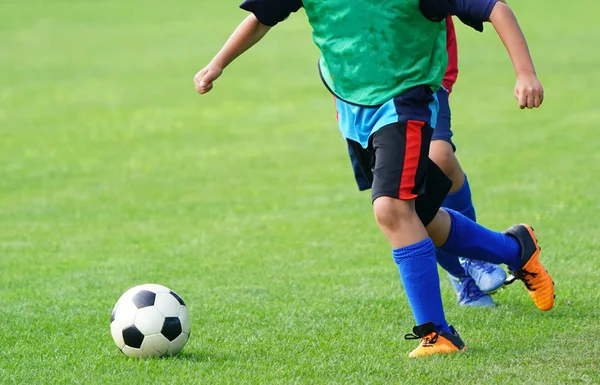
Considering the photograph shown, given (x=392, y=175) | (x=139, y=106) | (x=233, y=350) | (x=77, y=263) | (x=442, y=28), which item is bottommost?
(x=139, y=106)

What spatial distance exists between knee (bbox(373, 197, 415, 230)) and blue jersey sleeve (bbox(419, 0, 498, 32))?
80cm

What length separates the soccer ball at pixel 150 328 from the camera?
4.70 m

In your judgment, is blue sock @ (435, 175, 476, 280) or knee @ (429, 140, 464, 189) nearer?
knee @ (429, 140, 464, 189)

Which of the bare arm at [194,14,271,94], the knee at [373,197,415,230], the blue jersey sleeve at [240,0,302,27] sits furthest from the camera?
the bare arm at [194,14,271,94]

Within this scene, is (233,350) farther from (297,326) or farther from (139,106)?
(139,106)

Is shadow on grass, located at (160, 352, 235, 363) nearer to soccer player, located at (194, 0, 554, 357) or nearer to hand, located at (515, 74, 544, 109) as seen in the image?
soccer player, located at (194, 0, 554, 357)

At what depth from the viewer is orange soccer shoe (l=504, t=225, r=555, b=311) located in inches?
210

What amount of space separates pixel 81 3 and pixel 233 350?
32.8 meters

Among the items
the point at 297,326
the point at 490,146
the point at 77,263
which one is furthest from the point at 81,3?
the point at 297,326

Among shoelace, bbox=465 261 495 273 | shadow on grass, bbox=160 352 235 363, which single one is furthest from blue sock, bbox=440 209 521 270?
shadow on grass, bbox=160 352 235 363

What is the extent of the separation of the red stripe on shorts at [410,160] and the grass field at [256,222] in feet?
2.32

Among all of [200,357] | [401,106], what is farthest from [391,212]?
[200,357]

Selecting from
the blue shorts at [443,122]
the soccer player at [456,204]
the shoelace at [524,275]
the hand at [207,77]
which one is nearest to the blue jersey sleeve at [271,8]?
Result: the hand at [207,77]

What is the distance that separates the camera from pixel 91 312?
5820mm
